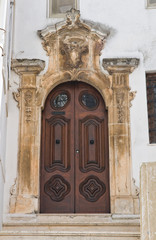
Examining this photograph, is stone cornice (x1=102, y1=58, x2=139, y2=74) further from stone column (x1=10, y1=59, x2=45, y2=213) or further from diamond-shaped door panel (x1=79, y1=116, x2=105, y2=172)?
stone column (x1=10, y1=59, x2=45, y2=213)

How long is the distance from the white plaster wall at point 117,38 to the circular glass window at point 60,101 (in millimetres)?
786

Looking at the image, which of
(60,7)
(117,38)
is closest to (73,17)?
(60,7)

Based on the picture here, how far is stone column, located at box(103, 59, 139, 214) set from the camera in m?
8.38

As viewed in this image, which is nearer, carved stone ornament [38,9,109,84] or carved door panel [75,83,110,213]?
carved door panel [75,83,110,213]

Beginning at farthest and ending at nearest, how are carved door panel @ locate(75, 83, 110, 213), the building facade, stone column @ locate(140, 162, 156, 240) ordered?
1. carved door panel @ locate(75, 83, 110, 213)
2. the building facade
3. stone column @ locate(140, 162, 156, 240)

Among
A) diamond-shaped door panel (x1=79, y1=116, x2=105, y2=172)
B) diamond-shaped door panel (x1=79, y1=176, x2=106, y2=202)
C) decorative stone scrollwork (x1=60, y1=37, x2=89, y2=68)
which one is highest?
decorative stone scrollwork (x1=60, y1=37, x2=89, y2=68)

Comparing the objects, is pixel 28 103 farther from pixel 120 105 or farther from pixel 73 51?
pixel 120 105

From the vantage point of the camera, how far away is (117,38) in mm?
9312

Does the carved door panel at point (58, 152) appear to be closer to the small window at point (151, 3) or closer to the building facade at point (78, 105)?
the building facade at point (78, 105)

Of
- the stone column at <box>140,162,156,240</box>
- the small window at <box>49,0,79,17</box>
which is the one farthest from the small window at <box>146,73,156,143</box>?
the stone column at <box>140,162,156,240</box>

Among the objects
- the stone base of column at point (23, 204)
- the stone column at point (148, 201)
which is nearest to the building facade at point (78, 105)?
the stone base of column at point (23, 204)

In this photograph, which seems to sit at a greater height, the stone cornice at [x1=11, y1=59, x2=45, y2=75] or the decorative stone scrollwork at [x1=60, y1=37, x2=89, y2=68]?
the decorative stone scrollwork at [x1=60, y1=37, x2=89, y2=68]

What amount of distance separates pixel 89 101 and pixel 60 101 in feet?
1.90

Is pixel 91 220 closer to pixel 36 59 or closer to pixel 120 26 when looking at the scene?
pixel 36 59
